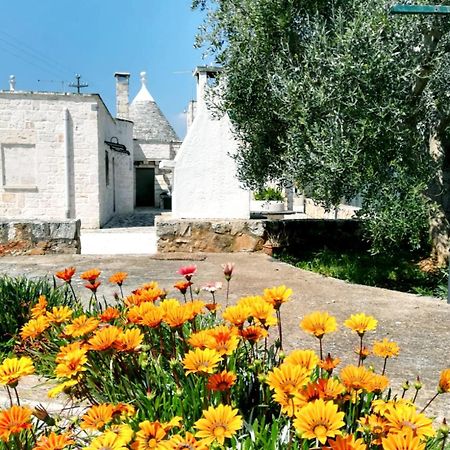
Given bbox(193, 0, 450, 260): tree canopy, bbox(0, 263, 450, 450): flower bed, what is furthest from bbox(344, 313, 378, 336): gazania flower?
bbox(193, 0, 450, 260): tree canopy

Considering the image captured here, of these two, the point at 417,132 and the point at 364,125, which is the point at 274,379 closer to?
the point at 364,125

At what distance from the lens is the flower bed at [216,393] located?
1.24 m

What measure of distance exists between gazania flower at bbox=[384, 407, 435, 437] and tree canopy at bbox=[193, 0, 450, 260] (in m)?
4.12

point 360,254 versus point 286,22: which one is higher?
point 286,22

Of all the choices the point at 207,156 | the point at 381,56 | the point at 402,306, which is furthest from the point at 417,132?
the point at 207,156

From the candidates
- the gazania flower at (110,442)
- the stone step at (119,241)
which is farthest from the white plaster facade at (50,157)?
the gazania flower at (110,442)

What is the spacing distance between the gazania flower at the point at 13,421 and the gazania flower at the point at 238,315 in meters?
0.75

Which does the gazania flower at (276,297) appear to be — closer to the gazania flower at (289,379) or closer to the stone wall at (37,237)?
the gazania flower at (289,379)

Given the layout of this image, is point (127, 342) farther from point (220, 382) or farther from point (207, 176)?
point (207, 176)

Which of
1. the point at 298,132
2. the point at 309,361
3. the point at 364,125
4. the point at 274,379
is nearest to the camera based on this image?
the point at 274,379

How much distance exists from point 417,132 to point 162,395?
19.2 ft

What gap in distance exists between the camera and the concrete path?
3.18 metres

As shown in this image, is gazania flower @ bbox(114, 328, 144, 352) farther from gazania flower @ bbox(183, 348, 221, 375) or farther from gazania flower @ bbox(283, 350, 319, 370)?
gazania flower @ bbox(283, 350, 319, 370)

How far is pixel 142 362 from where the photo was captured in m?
1.74
